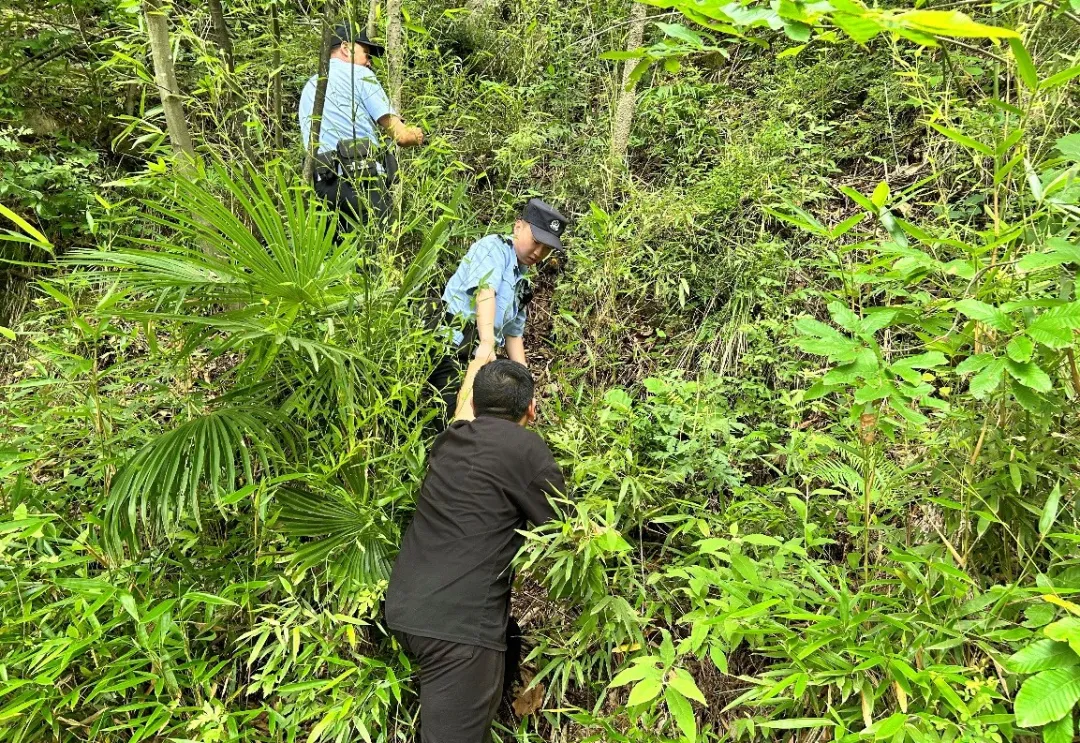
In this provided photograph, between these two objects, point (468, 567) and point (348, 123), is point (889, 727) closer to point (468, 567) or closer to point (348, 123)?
point (468, 567)

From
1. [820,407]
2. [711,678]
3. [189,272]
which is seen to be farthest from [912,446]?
[189,272]

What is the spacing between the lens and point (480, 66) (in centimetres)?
511

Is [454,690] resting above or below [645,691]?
below

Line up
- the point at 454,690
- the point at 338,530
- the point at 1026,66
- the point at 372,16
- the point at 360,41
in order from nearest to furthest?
1. the point at 1026,66
2. the point at 454,690
3. the point at 338,530
4. the point at 372,16
5. the point at 360,41

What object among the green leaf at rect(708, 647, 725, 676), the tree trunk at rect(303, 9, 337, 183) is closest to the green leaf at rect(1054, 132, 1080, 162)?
the green leaf at rect(708, 647, 725, 676)

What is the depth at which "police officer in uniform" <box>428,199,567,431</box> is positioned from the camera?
286cm

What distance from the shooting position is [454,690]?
213 cm

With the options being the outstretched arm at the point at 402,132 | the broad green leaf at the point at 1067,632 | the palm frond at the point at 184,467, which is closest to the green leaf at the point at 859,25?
the broad green leaf at the point at 1067,632

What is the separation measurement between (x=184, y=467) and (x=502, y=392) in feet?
3.87

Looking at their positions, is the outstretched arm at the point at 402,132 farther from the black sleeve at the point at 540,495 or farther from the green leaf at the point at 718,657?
the green leaf at the point at 718,657

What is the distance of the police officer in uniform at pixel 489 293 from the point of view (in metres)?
2.86

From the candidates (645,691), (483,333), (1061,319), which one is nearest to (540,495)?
(645,691)

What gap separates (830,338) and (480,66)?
14.7 ft

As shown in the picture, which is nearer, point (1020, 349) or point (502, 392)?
point (1020, 349)
